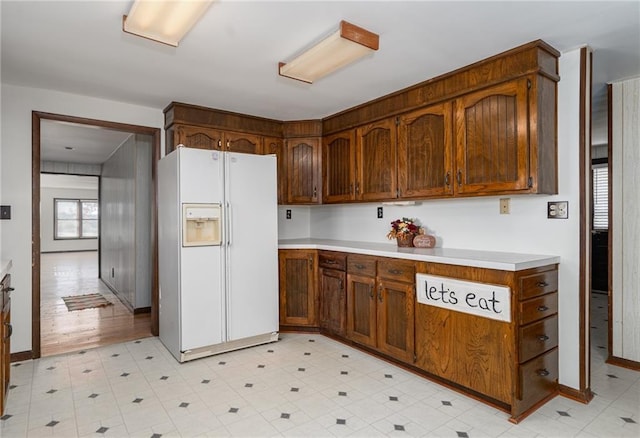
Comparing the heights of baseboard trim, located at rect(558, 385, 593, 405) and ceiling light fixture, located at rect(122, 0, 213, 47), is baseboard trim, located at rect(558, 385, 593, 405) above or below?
below

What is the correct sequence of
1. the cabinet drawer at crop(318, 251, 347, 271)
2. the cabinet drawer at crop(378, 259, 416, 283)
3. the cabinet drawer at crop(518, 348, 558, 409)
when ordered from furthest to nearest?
the cabinet drawer at crop(318, 251, 347, 271)
the cabinet drawer at crop(378, 259, 416, 283)
the cabinet drawer at crop(518, 348, 558, 409)

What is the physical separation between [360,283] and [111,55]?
8.72 ft

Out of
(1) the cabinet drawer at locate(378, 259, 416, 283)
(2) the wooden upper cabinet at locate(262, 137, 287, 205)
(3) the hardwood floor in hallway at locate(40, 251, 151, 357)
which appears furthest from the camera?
(2) the wooden upper cabinet at locate(262, 137, 287, 205)

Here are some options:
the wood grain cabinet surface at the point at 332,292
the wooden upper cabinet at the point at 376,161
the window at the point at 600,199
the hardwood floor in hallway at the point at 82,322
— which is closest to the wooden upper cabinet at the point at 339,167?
the wooden upper cabinet at the point at 376,161

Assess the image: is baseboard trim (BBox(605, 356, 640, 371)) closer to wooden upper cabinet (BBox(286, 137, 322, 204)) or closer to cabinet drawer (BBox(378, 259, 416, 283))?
cabinet drawer (BBox(378, 259, 416, 283))

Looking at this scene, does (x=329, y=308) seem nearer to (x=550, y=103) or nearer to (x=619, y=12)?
(x=550, y=103)

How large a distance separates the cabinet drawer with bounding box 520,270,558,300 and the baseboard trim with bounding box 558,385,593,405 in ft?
2.26

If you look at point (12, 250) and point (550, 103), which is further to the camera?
point (12, 250)

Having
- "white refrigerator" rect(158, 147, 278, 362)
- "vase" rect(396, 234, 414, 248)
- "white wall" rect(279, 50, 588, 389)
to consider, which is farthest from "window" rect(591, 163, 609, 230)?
"white refrigerator" rect(158, 147, 278, 362)

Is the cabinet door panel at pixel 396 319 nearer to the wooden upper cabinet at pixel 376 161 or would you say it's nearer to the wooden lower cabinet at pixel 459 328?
the wooden lower cabinet at pixel 459 328

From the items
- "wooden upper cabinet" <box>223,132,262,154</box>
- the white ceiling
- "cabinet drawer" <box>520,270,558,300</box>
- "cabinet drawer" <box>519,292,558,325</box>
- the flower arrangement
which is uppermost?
the white ceiling

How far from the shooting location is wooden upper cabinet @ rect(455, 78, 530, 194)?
251 cm

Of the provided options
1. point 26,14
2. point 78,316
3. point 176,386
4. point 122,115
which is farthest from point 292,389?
point 78,316

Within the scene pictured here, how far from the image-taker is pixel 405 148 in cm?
333
